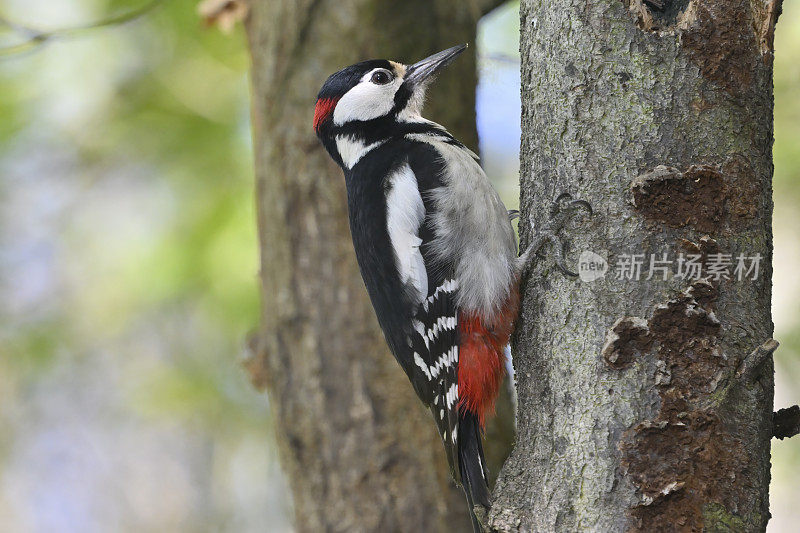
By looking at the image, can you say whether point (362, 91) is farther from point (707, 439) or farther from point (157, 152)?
point (157, 152)

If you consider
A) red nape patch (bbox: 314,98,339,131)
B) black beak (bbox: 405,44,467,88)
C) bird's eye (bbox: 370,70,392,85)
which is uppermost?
black beak (bbox: 405,44,467,88)

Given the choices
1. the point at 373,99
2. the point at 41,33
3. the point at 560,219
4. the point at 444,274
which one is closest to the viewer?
the point at 560,219

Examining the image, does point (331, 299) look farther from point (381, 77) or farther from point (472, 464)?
point (472, 464)

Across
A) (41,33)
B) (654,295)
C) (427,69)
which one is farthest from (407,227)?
(41,33)

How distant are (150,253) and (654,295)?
3.36 meters

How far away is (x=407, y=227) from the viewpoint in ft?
8.00

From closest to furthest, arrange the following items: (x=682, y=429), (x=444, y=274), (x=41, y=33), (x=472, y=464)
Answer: (x=682, y=429) → (x=472, y=464) → (x=444, y=274) → (x=41, y=33)

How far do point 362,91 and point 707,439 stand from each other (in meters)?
1.73

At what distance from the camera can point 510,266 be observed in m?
2.21

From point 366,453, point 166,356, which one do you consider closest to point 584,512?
point 366,453

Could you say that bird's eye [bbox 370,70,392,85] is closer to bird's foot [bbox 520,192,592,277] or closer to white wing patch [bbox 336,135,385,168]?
white wing patch [bbox 336,135,385,168]

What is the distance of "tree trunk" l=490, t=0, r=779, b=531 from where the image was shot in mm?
1624

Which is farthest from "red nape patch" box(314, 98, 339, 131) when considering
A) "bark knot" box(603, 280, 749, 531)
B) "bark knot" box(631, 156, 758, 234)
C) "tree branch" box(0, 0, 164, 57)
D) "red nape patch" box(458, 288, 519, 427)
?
"bark knot" box(603, 280, 749, 531)

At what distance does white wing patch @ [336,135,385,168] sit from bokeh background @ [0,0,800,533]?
108cm
